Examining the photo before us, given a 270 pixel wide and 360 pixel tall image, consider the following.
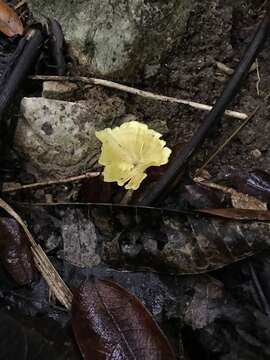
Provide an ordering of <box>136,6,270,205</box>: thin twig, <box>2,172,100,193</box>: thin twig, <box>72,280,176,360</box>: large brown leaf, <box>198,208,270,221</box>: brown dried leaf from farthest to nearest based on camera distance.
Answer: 1. <box>2,172,100,193</box>: thin twig
2. <box>136,6,270,205</box>: thin twig
3. <box>198,208,270,221</box>: brown dried leaf
4. <box>72,280,176,360</box>: large brown leaf

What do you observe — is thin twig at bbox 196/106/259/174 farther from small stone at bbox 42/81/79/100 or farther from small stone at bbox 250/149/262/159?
small stone at bbox 42/81/79/100

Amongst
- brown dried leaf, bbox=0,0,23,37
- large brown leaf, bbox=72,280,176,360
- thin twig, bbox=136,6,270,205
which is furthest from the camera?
brown dried leaf, bbox=0,0,23,37

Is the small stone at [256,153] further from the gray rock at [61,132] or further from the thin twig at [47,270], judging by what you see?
the thin twig at [47,270]

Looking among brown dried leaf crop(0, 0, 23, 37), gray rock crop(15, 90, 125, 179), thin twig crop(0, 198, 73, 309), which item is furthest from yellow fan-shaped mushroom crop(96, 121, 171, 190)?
brown dried leaf crop(0, 0, 23, 37)

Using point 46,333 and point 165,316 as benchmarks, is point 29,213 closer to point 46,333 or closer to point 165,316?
point 46,333

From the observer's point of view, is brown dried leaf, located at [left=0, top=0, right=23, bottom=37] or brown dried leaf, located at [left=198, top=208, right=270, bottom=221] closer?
brown dried leaf, located at [left=198, top=208, right=270, bottom=221]

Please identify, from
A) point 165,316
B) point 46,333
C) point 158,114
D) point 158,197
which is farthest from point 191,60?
point 46,333

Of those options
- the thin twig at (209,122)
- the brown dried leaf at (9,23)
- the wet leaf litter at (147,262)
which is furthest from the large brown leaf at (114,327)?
the brown dried leaf at (9,23)
